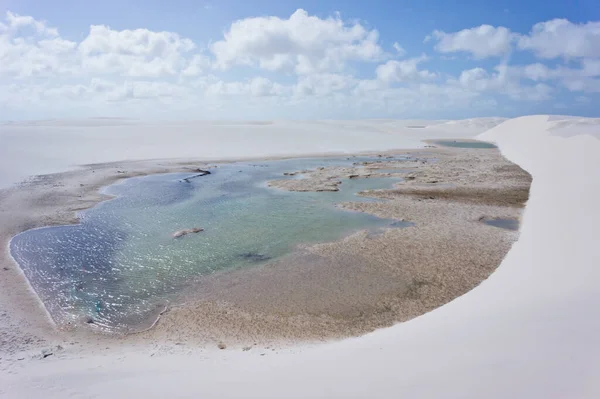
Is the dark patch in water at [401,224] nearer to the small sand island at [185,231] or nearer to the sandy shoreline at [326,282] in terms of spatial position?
the sandy shoreline at [326,282]

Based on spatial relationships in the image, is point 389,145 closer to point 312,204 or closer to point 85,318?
point 312,204

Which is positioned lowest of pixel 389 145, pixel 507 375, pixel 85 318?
pixel 85 318

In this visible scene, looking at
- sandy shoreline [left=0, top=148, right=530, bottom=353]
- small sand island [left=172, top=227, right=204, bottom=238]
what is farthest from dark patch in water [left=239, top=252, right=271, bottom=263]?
small sand island [left=172, top=227, right=204, bottom=238]

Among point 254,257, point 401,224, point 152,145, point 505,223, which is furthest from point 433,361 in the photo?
point 152,145

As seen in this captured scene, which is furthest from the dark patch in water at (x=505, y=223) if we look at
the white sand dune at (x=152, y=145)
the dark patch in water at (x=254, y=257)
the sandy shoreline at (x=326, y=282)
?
the white sand dune at (x=152, y=145)

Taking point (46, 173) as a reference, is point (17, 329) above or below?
below

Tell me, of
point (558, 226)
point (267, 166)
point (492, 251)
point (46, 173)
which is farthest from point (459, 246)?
point (46, 173)

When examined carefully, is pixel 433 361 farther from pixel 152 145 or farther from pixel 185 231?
pixel 152 145
